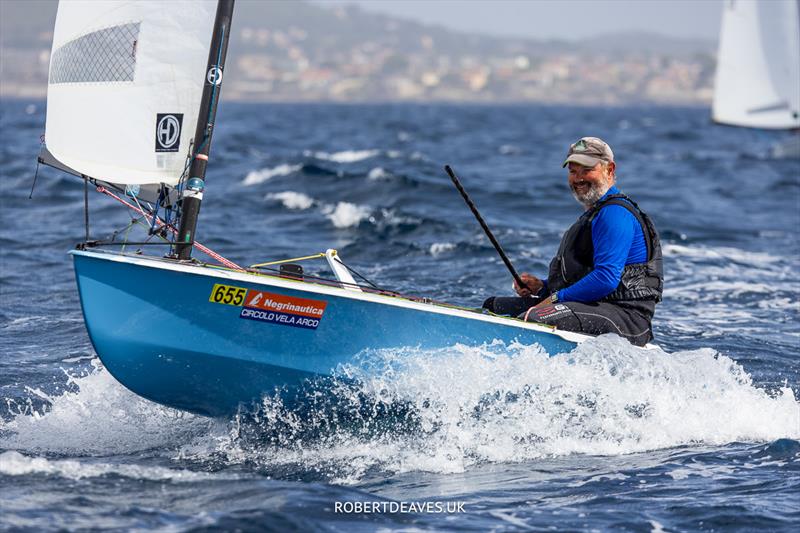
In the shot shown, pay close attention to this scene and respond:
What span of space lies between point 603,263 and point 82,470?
10.7 feet

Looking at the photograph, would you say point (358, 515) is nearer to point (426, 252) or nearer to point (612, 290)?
point (612, 290)

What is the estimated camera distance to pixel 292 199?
758 inches

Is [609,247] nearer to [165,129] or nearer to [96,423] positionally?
[165,129]

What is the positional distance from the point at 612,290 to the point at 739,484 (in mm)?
1428

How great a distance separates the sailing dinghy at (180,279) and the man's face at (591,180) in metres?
0.92

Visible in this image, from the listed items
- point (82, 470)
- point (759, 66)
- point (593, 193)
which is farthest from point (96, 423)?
point (759, 66)

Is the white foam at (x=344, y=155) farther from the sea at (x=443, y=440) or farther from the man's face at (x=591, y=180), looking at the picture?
the man's face at (x=591, y=180)

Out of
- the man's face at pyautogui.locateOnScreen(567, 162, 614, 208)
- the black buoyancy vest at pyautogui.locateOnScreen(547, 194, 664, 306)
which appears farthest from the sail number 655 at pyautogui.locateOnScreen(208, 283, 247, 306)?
the man's face at pyautogui.locateOnScreen(567, 162, 614, 208)

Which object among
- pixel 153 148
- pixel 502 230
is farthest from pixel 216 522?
pixel 502 230

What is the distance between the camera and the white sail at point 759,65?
86.3ft

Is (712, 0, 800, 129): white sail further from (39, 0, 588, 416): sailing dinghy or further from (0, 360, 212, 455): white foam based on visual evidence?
(0, 360, 212, 455): white foam

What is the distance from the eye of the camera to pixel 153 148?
22.2 feet

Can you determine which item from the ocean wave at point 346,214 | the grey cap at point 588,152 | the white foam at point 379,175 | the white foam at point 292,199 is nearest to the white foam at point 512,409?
the grey cap at point 588,152
